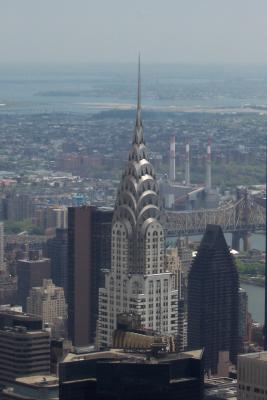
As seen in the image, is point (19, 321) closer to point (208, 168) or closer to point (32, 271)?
point (32, 271)

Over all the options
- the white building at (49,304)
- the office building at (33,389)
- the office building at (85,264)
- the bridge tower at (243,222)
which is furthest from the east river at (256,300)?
the office building at (33,389)

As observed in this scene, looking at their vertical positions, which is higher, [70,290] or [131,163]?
[131,163]

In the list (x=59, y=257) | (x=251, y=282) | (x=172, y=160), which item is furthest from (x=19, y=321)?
(x=172, y=160)

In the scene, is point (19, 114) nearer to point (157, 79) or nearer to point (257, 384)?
point (157, 79)

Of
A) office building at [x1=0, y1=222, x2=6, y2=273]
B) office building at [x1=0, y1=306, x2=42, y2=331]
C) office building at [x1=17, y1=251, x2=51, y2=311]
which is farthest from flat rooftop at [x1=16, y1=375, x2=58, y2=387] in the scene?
office building at [x1=0, y1=222, x2=6, y2=273]

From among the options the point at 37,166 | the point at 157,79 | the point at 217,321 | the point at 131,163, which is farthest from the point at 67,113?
the point at 131,163
